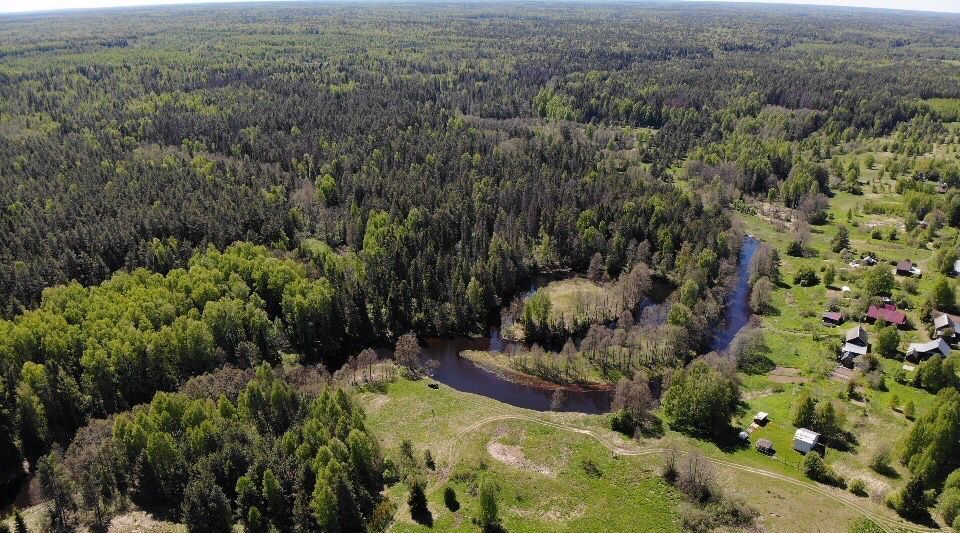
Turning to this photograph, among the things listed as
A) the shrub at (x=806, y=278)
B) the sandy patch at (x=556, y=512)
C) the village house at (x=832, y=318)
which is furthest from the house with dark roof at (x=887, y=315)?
the sandy patch at (x=556, y=512)

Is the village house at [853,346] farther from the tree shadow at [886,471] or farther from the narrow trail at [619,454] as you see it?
the narrow trail at [619,454]

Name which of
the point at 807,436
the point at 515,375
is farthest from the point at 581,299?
the point at 807,436

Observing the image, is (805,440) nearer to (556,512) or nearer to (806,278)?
(556,512)

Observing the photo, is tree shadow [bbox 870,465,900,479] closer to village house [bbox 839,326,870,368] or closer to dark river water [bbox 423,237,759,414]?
village house [bbox 839,326,870,368]

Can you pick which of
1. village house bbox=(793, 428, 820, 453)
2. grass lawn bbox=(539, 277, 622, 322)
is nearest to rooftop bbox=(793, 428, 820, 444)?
village house bbox=(793, 428, 820, 453)

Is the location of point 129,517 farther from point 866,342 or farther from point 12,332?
point 866,342

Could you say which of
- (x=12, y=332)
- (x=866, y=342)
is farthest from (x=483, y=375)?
(x=12, y=332)
